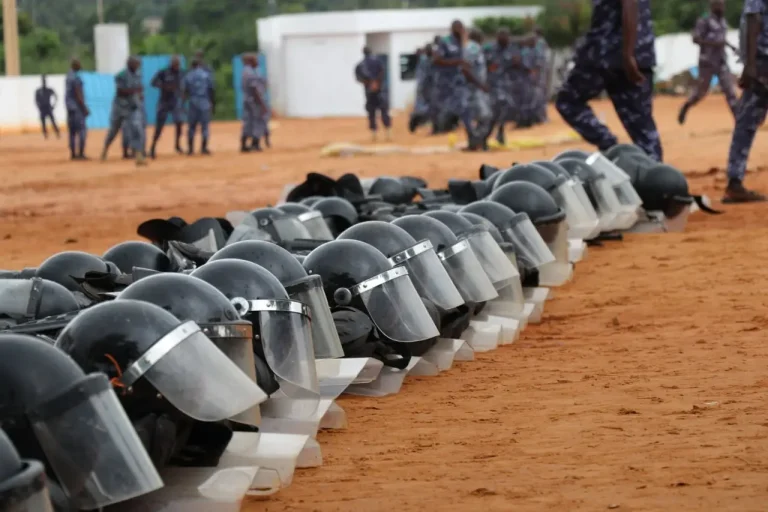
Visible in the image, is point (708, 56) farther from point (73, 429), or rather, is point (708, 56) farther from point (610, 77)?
point (73, 429)

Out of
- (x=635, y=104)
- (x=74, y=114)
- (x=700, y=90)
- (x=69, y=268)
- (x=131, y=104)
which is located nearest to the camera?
(x=69, y=268)

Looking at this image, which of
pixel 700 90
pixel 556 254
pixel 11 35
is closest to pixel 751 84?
pixel 556 254

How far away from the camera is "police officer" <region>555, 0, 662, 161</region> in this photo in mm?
11672

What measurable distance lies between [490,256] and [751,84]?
534 centimetres

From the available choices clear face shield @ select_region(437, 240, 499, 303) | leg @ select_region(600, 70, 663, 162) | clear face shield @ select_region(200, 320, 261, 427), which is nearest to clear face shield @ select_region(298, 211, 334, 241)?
clear face shield @ select_region(437, 240, 499, 303)

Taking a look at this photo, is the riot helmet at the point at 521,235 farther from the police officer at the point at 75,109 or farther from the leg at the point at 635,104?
the police officer at the point at 75,109

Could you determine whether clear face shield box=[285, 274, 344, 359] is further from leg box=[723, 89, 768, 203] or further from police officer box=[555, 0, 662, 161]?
leg box=[723, 89, 768, 203]

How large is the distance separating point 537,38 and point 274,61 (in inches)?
879

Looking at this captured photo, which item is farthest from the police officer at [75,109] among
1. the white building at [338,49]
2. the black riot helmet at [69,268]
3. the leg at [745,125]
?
the white building at [338,49]

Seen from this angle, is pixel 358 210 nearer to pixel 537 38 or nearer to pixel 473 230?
pixel 473 230

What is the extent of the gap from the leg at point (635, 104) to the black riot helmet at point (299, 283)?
268 inches

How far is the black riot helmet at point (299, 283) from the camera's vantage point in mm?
5133

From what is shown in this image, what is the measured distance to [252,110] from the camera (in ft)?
90.6

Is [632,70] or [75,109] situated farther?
[75,109]
